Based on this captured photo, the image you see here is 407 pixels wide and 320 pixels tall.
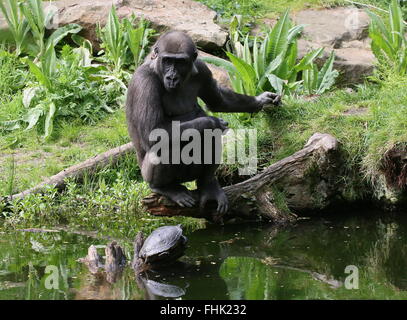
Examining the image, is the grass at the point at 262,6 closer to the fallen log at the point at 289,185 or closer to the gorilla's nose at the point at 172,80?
the fallen log at the point at 289,185

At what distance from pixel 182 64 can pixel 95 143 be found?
3.13 metres

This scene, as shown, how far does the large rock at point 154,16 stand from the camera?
426 inches

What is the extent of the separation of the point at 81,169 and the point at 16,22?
3.43 m

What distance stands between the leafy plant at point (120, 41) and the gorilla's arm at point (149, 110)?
374 cm

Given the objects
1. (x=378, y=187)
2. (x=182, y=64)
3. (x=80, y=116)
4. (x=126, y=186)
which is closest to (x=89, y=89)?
(x=80, y=116)

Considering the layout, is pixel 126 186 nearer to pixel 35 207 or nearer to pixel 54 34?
pixel 35 207

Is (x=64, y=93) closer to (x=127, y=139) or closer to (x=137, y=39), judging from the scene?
(x=127, y=139)

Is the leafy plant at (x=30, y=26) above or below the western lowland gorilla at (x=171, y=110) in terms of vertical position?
above

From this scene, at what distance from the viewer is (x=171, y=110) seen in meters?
6.58

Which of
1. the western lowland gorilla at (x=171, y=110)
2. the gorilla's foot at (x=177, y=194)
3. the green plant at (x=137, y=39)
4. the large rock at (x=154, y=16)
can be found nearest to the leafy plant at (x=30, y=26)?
the large rock at (x=154, y=16)

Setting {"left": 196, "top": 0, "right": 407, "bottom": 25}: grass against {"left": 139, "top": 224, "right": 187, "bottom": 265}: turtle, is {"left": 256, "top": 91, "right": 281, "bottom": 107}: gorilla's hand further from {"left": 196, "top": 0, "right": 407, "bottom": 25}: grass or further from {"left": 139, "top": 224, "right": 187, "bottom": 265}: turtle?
{"left": 196, "top": 0, "right": 407, "bottom": 25}: grass

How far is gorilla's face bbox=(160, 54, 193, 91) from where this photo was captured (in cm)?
617

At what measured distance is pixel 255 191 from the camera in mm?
7086

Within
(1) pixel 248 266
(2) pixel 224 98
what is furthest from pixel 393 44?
→ (1) pixel 248 266
